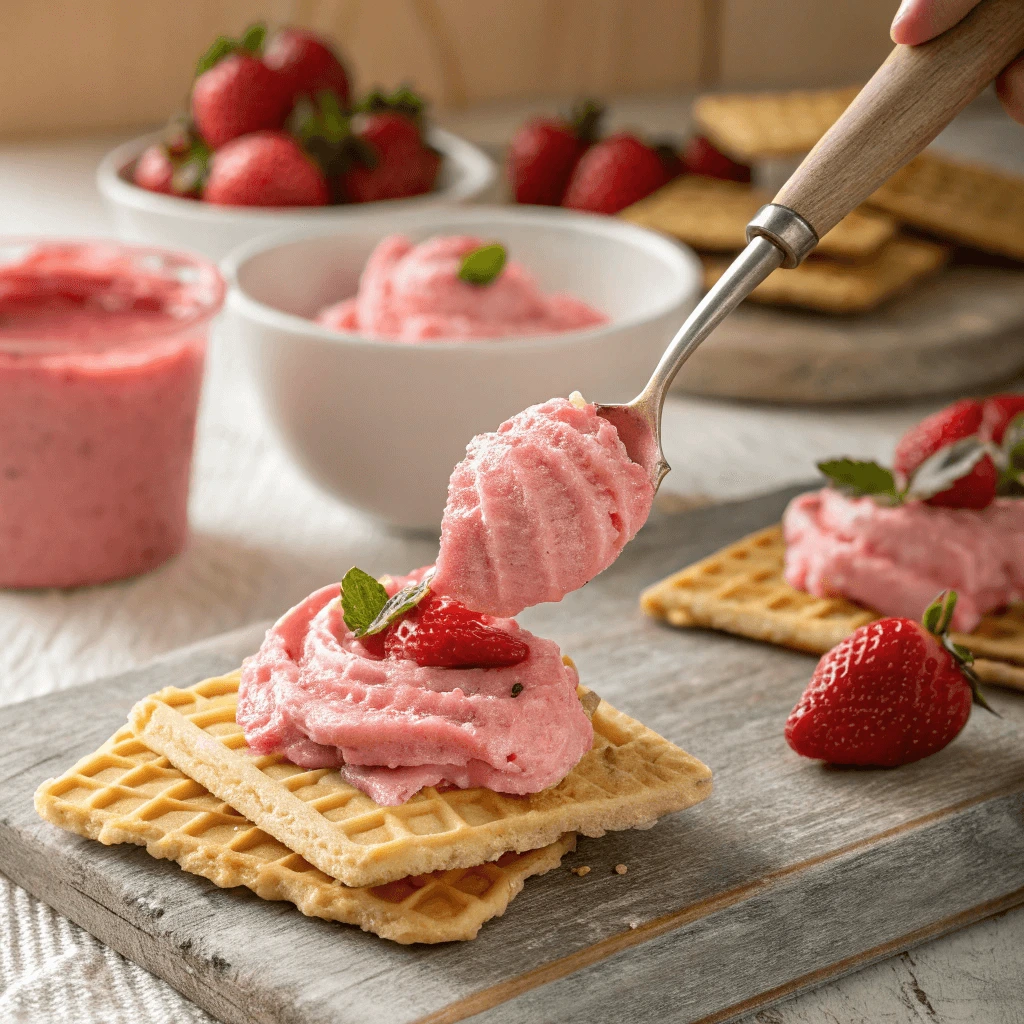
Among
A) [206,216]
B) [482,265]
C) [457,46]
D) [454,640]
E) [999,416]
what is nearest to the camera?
[454,640]

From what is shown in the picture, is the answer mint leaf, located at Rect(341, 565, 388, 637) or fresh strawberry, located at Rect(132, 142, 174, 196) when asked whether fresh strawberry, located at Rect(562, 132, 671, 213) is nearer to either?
fresh strawberry, located at Rect(132, 142, 174, 196)

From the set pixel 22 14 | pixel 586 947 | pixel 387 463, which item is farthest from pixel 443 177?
pixel 586 947

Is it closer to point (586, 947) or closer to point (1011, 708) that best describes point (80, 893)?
point (586, 947)

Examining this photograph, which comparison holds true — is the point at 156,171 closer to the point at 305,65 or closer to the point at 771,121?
the point at 305,65

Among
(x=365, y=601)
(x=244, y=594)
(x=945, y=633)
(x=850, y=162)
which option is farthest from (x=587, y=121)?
(x=365, y=601)

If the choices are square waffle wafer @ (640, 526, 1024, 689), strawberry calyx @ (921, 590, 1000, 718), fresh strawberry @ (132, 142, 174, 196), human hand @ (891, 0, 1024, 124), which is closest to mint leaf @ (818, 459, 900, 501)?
square waffle wafer @ (640, 526, 1024, 689)

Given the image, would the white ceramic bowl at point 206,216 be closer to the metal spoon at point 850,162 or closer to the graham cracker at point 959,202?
the graham cracker at point 959,202
